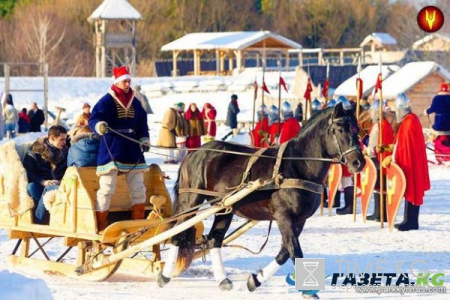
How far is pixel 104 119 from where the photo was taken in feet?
36.5

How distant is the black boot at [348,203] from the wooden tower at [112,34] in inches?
1655

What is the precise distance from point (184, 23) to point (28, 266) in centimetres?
6493

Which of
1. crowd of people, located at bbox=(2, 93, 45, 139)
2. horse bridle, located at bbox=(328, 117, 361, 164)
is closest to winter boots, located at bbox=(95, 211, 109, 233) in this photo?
horse bridle, located at bbox=(328, 117, 361, 164)

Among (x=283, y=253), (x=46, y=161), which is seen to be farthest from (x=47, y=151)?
(x=283, y=253)

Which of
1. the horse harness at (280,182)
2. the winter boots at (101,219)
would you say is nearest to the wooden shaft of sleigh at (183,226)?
the horse harness at (280,182)

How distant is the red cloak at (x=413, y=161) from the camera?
47.8ft

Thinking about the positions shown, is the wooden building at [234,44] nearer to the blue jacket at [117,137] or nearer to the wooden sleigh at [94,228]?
the wooden sleigh at [94,228]

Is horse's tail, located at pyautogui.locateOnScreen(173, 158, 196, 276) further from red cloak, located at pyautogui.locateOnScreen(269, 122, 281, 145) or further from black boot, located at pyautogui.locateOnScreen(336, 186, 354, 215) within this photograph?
red cloak, located at pyautogui.locateOnScreen(269, 122, 281, 145)

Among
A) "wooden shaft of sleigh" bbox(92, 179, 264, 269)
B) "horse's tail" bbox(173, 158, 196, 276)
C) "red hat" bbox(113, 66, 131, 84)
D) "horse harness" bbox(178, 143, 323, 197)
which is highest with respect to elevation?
"red hat" bbox(113, 66, 131, 84)

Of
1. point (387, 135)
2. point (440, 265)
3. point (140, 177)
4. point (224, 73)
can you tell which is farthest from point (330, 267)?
point (224, 73)

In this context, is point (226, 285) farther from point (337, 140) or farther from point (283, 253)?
point (337, 140)

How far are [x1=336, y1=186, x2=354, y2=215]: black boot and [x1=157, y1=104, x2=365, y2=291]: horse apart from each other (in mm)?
5776

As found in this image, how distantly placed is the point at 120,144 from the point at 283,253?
179 cm

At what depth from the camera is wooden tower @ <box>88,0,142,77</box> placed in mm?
58562
